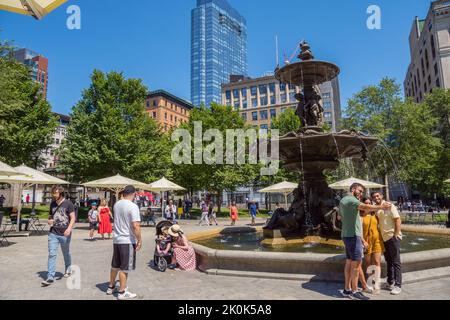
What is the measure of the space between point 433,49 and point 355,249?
Result: 59.6 m

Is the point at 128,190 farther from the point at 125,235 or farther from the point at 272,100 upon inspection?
the point at 272,100

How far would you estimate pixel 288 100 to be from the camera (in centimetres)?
8431

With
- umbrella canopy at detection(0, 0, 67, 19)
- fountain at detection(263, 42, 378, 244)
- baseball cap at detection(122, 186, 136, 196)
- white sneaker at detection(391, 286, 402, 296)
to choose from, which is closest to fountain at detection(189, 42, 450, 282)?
fountain at detection(263, 42, 378, 244)

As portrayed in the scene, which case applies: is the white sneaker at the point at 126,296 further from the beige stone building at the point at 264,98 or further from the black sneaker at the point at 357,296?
the beige stone building at the point at 264,98

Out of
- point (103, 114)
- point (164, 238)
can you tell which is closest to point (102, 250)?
point (164, 238)

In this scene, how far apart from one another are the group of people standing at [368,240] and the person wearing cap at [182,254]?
388 cm

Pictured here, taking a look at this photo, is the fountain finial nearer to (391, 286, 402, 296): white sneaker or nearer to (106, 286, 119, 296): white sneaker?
(391, 286, 402, 296): white sneaker

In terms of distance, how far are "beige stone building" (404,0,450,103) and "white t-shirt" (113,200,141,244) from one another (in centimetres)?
5076

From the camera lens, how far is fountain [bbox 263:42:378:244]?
31.3 ft

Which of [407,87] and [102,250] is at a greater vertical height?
[407,87]

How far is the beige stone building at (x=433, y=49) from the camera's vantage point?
158 feet
